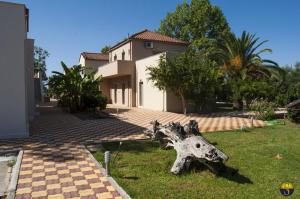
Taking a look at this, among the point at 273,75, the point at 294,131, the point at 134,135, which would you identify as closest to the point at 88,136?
the point at 134,135

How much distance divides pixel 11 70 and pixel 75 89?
9994 millimetres

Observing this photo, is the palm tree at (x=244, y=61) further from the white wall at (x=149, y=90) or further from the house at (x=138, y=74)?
the white wall at (x=149, y=90)

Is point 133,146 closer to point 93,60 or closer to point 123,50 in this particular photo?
point 123,50

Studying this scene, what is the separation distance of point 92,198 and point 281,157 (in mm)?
5616

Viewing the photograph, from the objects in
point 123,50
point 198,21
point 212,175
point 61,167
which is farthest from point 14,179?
point 198,21

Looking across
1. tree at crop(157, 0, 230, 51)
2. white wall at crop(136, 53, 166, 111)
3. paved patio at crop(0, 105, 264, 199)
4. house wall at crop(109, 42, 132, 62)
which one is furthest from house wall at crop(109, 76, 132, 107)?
tree at crop(157, 0, 230, 51)

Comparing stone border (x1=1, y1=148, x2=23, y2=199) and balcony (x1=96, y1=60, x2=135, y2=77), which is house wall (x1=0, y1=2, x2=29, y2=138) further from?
balcony (x1=96, y1=60, x2=135, y2=77)

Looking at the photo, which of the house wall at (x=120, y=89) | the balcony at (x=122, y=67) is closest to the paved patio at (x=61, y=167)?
the balcony at (x=122, y=67)

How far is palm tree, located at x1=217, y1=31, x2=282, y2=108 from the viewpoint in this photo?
25703 mm

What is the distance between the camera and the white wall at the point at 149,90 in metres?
22.4

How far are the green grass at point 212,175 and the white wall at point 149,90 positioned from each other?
492 inches

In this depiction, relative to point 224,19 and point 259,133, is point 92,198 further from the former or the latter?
point 224,19

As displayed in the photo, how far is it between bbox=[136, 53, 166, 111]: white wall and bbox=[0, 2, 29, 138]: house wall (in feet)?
39.7

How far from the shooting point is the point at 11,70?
10.8 m
